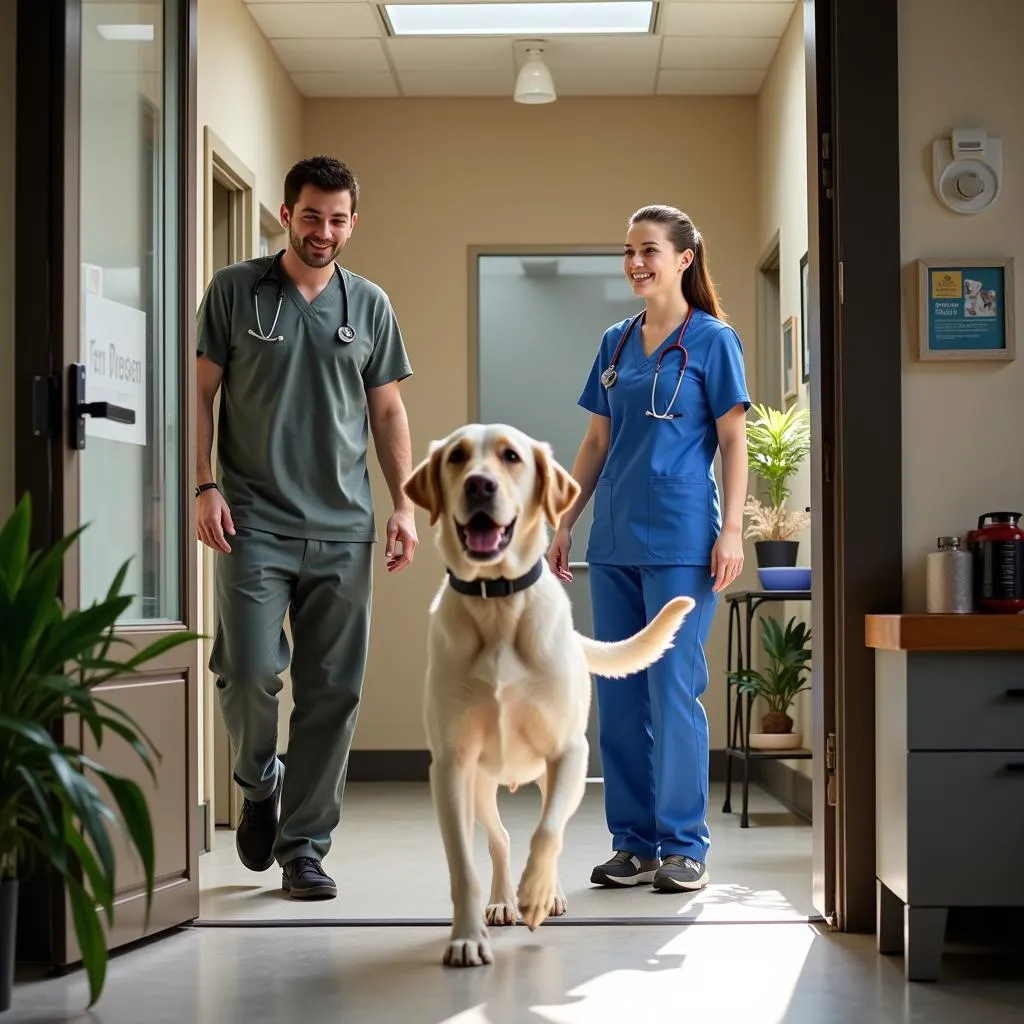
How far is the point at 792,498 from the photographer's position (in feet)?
18.3

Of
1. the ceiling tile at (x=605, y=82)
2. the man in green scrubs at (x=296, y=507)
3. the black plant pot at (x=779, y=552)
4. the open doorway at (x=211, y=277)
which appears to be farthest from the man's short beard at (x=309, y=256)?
the ceiling tile at (x=605, y=82)

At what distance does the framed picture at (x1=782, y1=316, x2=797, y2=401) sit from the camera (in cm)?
556

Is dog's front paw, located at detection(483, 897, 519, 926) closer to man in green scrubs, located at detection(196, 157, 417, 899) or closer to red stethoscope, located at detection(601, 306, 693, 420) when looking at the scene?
man in green scrubs, located at detection(196, 157, 417, 899)

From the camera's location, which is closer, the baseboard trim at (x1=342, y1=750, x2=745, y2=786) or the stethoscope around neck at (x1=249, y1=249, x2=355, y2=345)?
the stethoscope around neck at (x1=249, y1=249, x2=355, y2=345)

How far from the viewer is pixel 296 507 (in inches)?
137

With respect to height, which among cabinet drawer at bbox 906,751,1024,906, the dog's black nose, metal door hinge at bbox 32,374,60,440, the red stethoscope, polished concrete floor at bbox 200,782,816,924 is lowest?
polished concrete floor at bbox 200,782,816,924

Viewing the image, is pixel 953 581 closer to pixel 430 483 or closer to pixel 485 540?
pixel 485 540

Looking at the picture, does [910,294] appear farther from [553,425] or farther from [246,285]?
[553,425]

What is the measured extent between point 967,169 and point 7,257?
198cm

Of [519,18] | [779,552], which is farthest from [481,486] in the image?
[519,18]

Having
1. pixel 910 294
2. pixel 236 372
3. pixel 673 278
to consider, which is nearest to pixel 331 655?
pixel 236 372

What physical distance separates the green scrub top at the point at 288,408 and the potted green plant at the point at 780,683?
2133 mm

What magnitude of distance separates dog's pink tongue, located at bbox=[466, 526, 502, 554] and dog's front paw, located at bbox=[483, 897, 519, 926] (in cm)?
91

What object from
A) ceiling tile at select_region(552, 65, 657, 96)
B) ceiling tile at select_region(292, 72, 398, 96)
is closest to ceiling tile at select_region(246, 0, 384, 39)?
ceiling tile at select_region(292, 72, 398, 96)
